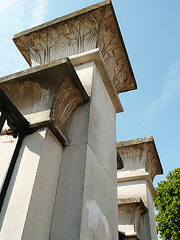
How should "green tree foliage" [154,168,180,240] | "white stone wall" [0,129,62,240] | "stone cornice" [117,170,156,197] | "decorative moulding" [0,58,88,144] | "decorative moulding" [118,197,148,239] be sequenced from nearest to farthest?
"white stone wall" [0,129,62,240] → "decorative moulding" [0,58,88,144] → "decorative moulding" [118,197,148,239] → "stone cornice" [117,170,156,197] → "green tree foliage" [154,168,180,240]

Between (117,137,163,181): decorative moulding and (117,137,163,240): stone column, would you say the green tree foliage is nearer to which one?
(117,137,163,240): stone column

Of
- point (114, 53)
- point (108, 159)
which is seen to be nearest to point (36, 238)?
point (108, 159)

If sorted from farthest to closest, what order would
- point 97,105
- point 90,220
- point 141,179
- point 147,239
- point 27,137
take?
1. point 141,179
2. point 147,239
3. point 97,105
4. point 27,137
5. point 90,220

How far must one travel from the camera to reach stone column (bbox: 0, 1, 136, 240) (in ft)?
6.93

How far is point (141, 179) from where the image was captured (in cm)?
674

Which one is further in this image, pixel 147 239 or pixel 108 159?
pixel 147 239

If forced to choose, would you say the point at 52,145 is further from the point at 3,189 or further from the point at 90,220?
the point at 90,220

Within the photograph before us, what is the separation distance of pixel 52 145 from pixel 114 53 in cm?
255

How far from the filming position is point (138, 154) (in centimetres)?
707

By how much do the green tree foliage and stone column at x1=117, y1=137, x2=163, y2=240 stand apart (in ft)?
24.5

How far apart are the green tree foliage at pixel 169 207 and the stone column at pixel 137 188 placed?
7.47m

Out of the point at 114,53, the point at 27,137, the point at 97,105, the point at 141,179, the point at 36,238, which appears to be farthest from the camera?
the point at 141,179

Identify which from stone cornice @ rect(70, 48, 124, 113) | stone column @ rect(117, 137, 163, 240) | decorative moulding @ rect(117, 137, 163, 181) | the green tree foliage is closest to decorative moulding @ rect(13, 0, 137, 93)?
stone cornice @ rect(70, 48, 124, 113)

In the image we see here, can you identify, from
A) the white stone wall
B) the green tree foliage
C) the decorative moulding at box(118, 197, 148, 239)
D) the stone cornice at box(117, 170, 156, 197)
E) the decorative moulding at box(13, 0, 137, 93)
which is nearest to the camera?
the white stone wall
